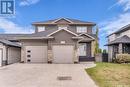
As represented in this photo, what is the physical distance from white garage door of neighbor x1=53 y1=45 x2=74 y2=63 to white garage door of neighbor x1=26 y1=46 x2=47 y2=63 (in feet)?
5.06

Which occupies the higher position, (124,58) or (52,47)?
(52,47)

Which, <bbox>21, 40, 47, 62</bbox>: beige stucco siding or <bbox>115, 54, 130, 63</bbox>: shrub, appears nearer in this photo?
<bbox>21, 40, 47, 62</bbox>: beige stucco siding

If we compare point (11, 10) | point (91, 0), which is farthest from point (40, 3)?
point (91, 0)

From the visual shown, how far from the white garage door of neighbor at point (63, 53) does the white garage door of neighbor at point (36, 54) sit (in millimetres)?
1542

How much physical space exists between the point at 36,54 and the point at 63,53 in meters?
3.68

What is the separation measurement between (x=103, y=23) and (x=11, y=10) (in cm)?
2293

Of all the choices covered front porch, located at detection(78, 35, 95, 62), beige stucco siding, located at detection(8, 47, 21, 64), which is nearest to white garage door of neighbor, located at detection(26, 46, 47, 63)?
beige stucco siding, located at detection(8, 47, 21, 64)

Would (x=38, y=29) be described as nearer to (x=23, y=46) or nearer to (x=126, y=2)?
(x=23, y=46)

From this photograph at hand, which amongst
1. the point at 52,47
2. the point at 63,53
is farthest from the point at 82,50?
the point at 52,47

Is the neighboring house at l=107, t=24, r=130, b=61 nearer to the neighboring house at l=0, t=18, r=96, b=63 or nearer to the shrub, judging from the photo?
the shrub

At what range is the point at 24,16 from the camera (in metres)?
38.9

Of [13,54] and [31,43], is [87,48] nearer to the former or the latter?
[31,43]

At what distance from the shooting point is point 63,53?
97.2 feet

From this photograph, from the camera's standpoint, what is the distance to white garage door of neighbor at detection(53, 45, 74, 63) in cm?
2961
